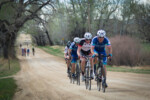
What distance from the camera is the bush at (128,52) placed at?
19.7m

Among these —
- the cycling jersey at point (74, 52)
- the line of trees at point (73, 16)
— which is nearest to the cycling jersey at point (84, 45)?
the cycling jersey at point (74, 52)

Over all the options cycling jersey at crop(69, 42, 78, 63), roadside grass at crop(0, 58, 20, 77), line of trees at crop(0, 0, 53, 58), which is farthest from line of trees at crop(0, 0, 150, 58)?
cycling jersey at crop(69, 42, 78, 63)

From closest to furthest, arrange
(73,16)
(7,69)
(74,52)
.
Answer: (74,52)
(7,69)
(73,16)

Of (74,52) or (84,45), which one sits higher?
(84,45)

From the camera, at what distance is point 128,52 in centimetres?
2050

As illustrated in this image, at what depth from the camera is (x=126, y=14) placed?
1732 inches

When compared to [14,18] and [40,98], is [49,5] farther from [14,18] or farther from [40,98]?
[40,98]

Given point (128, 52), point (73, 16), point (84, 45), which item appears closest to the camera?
point (84, 45)

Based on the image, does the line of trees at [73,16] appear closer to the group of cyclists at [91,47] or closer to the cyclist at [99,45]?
the group of cyclists at [91,47]

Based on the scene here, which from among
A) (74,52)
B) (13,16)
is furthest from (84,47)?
(13,16)

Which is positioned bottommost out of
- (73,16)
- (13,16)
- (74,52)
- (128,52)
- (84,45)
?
(128,52)

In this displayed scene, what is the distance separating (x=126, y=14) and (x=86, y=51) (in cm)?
3658

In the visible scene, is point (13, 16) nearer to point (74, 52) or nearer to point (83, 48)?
point (74, 52)

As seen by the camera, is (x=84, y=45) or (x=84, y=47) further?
(x=84, y=47)
